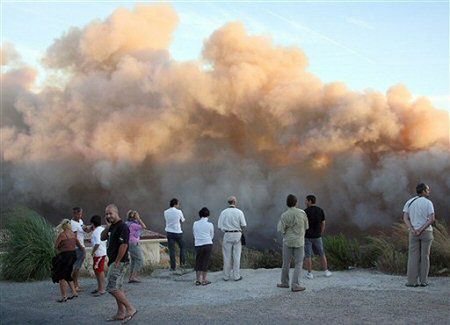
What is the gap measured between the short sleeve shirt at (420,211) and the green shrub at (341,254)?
124 inches

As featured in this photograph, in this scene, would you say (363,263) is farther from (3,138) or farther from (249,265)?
(3,138)

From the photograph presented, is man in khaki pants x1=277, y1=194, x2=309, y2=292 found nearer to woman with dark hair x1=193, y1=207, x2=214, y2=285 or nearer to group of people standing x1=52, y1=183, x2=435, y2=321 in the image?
group of people standing x1=52, y1=183, x2=435, y2=321

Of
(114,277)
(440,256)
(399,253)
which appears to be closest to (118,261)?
(114,277)

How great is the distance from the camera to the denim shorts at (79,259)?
1091cm

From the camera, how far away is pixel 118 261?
26.7 feet

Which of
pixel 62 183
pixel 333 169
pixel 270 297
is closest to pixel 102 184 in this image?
pixel 62 183

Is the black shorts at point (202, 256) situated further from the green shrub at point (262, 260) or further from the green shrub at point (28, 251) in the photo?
the green shrub at point (28, 251)

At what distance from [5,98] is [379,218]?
72.9 feet

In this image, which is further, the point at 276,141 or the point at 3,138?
the point at 3,138

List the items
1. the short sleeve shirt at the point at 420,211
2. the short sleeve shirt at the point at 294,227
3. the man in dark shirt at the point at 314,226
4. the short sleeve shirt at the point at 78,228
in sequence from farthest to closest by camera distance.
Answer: the man in dark shirt at the point at 314,226 → the short sleeve shirt at the point at 78,228 → the short sleeve shirt at the point at 294,227 → the short sleeve shirt at the point at 420,211

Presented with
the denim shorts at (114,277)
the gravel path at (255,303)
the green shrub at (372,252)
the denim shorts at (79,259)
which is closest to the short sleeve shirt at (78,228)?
the denim shorts at (79,259)

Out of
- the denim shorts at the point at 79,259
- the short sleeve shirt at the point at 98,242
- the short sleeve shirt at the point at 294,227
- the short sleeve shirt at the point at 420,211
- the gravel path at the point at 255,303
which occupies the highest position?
the short sleeve shirt at the point at 420,211

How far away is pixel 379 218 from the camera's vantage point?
21.1 metres

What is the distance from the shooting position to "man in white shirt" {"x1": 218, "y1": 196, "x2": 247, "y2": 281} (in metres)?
11.5
